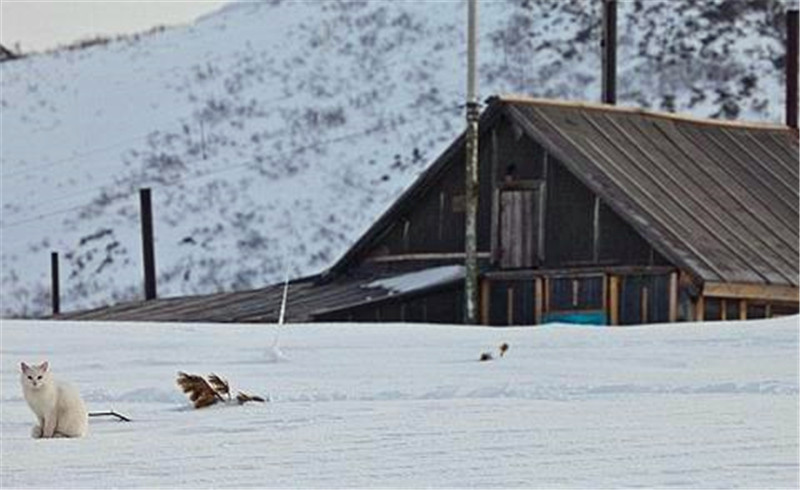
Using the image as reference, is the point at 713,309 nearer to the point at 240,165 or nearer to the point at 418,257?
the point at 418,257

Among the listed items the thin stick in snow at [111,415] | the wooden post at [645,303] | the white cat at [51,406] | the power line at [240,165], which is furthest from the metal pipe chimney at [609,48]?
the power line at [240,165]

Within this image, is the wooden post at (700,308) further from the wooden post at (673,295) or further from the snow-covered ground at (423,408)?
the snow-covered ground at (423,408)

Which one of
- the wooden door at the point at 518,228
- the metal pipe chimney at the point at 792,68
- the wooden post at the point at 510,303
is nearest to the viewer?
the wooden post at the point at 510,303

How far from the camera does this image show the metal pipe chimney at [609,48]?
30797 millimetres

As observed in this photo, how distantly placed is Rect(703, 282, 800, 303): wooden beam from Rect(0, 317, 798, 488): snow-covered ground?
1051 centimetres

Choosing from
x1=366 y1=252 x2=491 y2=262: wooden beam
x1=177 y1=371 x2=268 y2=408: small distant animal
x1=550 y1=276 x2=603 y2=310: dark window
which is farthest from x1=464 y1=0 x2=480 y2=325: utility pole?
x1=177 y1=371 x2=268 y2=408: small distant animal

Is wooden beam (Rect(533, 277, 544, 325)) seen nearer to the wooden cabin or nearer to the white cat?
the wooden cabin

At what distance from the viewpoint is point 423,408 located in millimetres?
9281

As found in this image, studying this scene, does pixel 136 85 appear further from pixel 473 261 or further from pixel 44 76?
pixel 473 261

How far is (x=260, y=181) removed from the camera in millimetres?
54375

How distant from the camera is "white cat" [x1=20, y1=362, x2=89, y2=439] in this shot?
332 inches

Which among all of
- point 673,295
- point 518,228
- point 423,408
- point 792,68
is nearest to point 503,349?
point 423,408

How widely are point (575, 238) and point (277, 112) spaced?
1416 inches

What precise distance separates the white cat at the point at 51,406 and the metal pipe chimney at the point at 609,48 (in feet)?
74.8
